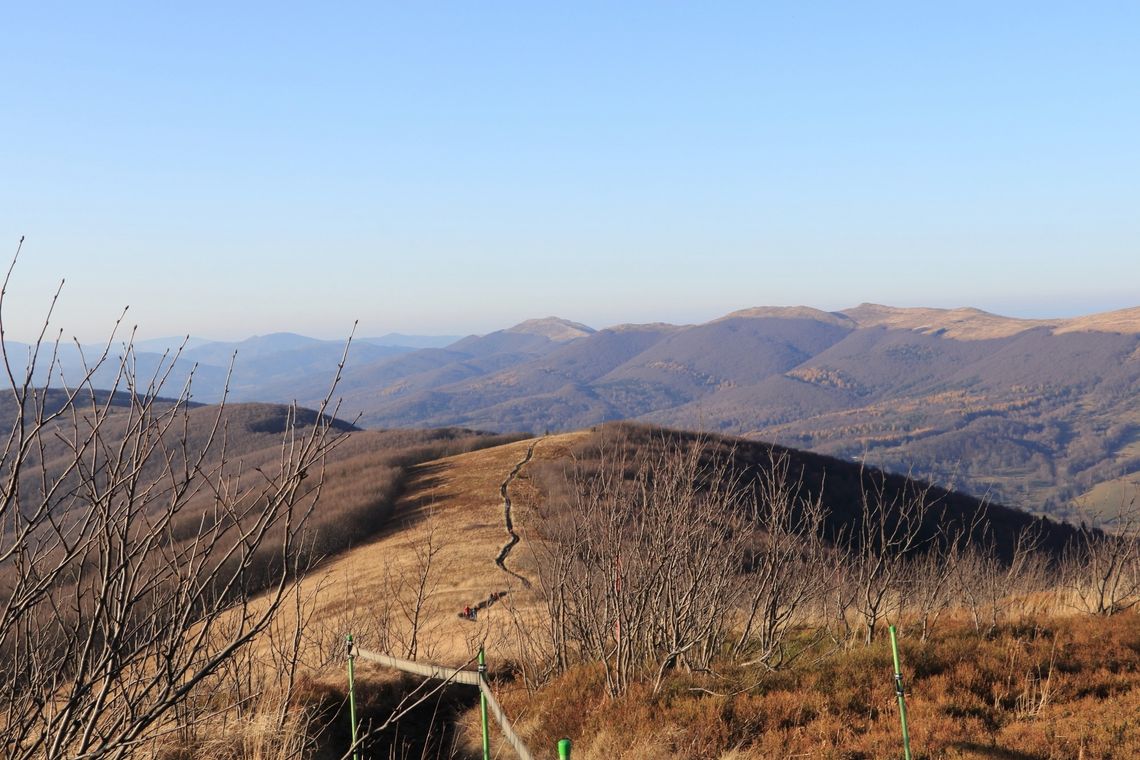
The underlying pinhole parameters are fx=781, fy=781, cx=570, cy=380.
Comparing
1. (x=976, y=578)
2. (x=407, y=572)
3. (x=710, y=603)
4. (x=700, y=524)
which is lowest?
(x=407, y=572)

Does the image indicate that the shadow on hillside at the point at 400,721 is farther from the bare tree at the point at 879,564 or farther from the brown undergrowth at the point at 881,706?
the bare tree at the point at 879,564

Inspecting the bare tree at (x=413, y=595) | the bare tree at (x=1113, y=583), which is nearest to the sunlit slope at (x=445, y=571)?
the bare tree at (x=413, y=595)

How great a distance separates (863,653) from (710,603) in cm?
240

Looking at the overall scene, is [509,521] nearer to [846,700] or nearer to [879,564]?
[879,564]

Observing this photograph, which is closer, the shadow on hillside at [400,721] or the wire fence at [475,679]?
the wire fence at [475,679]

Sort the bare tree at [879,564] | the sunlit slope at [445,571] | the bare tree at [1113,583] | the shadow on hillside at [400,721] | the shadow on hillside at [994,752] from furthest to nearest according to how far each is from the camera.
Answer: the sunlit slope at [445,571], the bare tree at [1113,583], the bare tree at [879,564], the shadow on hillside at [400,721], the shadow on hillside at [994,752]

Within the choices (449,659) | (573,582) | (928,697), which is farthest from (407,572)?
(928,697)

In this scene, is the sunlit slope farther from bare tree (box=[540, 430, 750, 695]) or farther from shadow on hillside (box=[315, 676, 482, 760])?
bare tree (box=[540, 430, 750, 695])

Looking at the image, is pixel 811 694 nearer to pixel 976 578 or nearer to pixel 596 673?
pixel 596 673

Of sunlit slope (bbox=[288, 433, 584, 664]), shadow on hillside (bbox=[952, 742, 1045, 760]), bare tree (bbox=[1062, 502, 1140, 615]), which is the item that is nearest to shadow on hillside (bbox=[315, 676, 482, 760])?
sunlit slope (bbox=[288, 433, 584, 664])

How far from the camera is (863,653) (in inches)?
468

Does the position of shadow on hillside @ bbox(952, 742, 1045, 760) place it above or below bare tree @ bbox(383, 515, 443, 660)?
above

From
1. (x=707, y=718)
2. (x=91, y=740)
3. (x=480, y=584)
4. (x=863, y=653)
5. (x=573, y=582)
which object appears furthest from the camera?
(x=480, y=584)

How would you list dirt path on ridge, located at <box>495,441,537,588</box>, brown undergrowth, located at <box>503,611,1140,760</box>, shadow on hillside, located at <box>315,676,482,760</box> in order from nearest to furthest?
brown undergrowth, located at <box>503,611,1140,760</box> < shadow on hillside, located at <box>315,676,482,760</box> < dirt path on ridge, located at <box>495,441,537,588</box>
